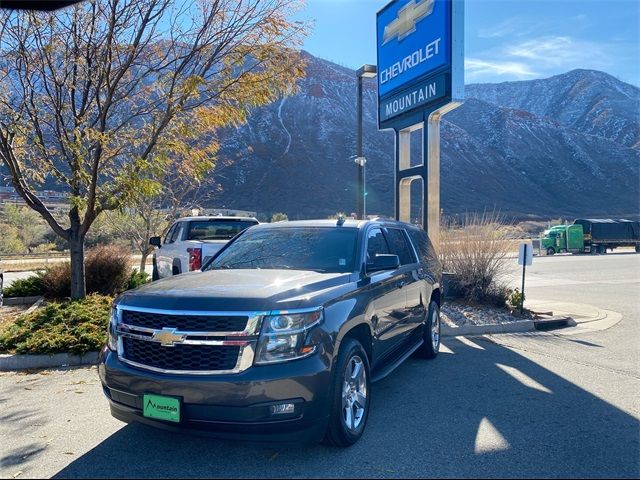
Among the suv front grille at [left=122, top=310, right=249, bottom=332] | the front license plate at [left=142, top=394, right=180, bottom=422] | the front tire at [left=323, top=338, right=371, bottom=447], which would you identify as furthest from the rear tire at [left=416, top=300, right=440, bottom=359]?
the front license plate at [left=142, top=394, right=180, bottom=422]

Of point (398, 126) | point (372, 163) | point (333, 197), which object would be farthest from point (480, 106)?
point (398, 126)

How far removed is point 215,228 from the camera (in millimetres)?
10633

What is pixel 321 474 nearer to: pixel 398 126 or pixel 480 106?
pixel 398 126

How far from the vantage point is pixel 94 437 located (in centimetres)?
412

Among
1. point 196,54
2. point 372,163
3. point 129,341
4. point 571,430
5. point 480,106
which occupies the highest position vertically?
point 480,106

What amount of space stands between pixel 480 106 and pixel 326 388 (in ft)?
386

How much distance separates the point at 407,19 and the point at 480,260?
542 cm

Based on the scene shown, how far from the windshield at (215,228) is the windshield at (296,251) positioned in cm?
513

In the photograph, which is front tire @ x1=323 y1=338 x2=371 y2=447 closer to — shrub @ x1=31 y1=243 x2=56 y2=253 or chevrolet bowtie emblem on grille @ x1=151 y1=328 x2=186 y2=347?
chevrolet bowtie emblem on grille @ x1=151 y1=328 x2=186 y2=347

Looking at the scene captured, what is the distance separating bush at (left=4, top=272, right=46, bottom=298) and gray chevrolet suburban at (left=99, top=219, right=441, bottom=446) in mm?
8439

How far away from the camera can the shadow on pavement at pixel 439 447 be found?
3533 millimetres

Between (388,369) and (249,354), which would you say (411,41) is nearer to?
(388,369)

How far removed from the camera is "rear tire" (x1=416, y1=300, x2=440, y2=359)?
21.6ft

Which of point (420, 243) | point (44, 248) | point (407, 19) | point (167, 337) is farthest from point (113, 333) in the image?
point (44, 248)
